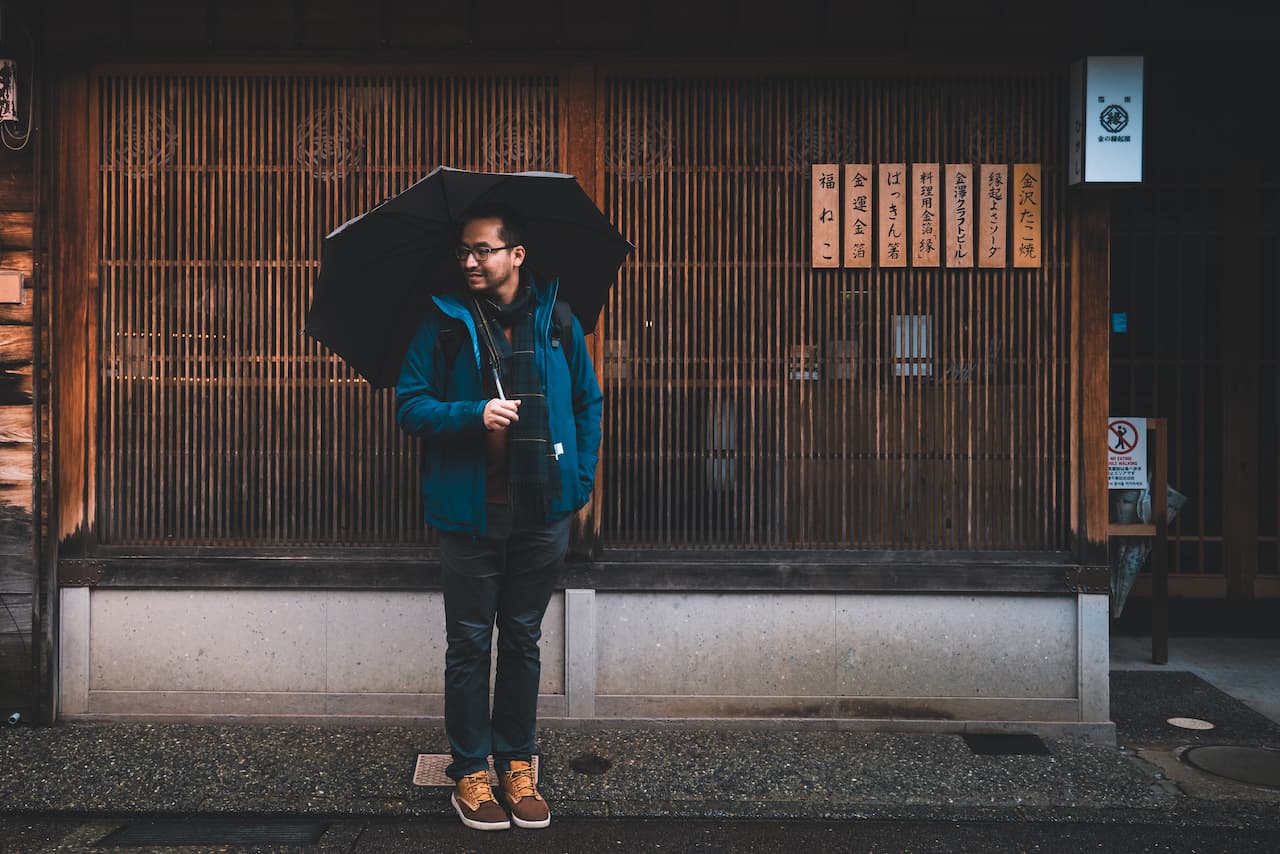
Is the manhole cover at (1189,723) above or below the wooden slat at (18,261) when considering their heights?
below

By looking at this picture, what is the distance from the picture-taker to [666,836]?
392 centimetres

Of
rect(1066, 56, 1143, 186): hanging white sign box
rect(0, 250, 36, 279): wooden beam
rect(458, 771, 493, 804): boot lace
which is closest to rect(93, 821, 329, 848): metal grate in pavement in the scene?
rect(458, 771, 493, 804): boot lace

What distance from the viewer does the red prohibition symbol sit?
6441 mm

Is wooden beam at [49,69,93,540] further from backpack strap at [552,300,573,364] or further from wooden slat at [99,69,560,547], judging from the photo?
backpack strap at [552,300,573,364]

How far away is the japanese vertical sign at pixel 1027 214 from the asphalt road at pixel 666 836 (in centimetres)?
290

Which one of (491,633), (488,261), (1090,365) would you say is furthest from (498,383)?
(1090,365)

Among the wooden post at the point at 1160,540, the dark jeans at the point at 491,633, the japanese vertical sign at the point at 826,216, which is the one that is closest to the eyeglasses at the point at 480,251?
the dark jeans at the point at 491,633

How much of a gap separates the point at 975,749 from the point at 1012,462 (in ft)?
5.11

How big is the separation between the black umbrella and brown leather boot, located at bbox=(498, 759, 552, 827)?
1807mm

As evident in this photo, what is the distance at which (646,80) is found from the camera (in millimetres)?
5172

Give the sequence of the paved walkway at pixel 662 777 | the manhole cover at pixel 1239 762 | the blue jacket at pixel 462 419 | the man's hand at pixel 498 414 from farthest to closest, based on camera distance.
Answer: the manhole cover at pixel 1239 762 → the paved walkway at pixel 662 777 → the blue jacket at pixel 462 419 → the man's hand at pixel 498 414

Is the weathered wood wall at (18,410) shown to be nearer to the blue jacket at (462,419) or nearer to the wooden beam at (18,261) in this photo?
the wooden beam at (18,261)

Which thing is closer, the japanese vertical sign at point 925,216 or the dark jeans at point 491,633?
the dark jeans at point 491,633

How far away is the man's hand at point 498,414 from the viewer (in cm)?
361
